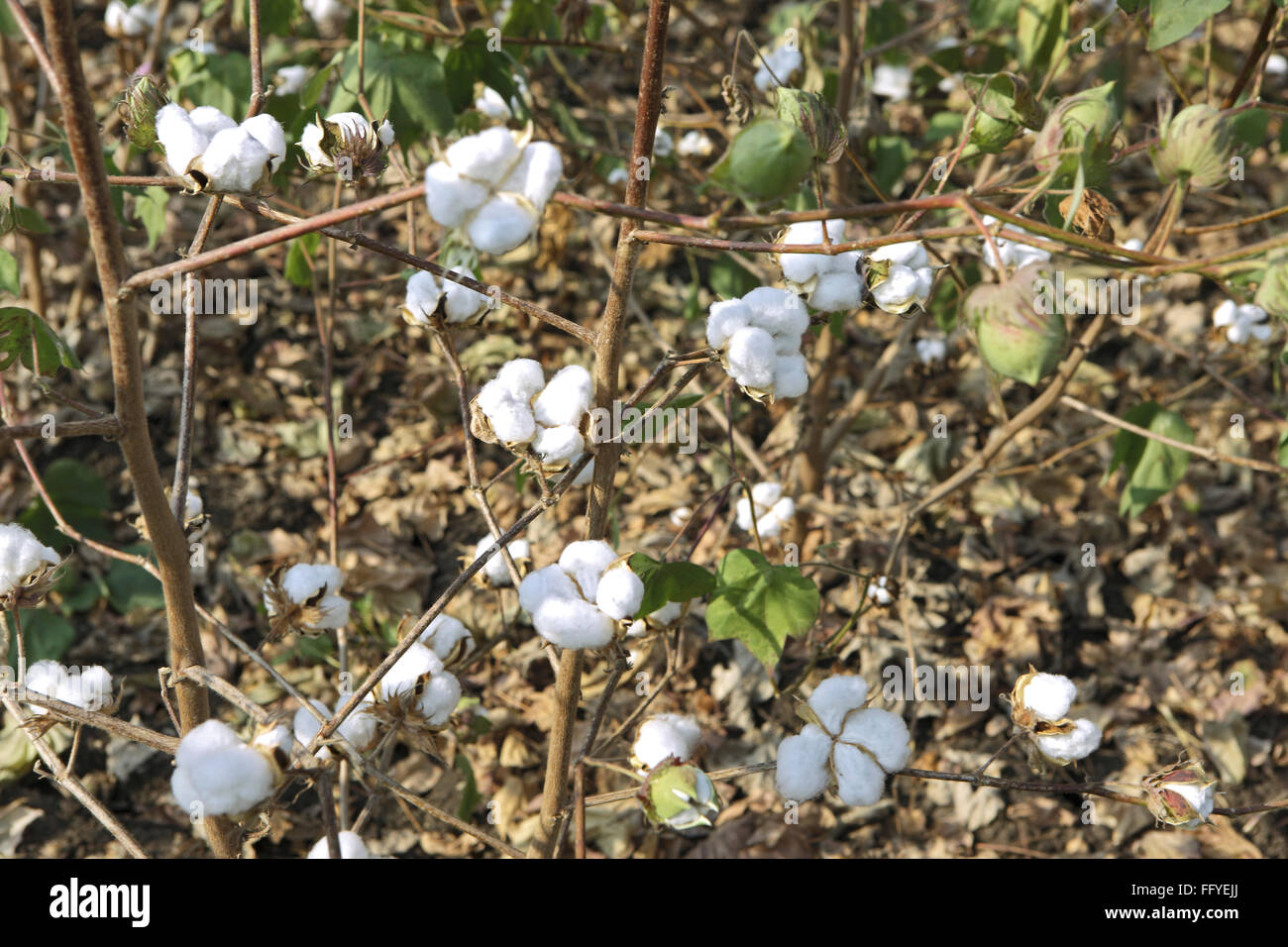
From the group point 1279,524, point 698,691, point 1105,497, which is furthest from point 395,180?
point 1279,524

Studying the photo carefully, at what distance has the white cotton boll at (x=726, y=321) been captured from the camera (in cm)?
111

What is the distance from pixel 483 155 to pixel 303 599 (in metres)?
0.83

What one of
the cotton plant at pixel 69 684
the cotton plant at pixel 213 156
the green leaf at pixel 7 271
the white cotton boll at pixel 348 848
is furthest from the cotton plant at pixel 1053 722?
the green leaf at pixel 7 271

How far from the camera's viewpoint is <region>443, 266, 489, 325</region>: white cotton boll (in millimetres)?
1239

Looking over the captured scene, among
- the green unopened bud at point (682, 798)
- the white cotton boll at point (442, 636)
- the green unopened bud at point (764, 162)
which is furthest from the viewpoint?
the white cotton boll at point (442, 636)

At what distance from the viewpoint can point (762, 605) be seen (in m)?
1.34

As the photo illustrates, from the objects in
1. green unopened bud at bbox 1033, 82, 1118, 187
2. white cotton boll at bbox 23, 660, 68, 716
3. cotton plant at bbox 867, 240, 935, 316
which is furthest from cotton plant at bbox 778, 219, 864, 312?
white cotton boll at bbox 23, 660, 68, 716

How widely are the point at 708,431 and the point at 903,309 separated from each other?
1.64 m

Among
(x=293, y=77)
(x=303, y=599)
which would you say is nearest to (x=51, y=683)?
(x=303, y=599)

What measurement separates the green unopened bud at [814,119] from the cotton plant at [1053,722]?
2.35 feet

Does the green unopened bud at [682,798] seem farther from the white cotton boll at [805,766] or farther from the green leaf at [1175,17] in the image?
the green leaf at [1175,17]

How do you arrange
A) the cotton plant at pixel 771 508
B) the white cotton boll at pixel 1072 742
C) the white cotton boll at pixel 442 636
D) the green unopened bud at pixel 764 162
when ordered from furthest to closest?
the cotton plant at pixel 771 508
the white cotton boll at pixel 442 636
the white cotton boll at pixel 1072 742
the green unopened bud at pixel 764 162

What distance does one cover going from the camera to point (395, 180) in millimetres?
2756
